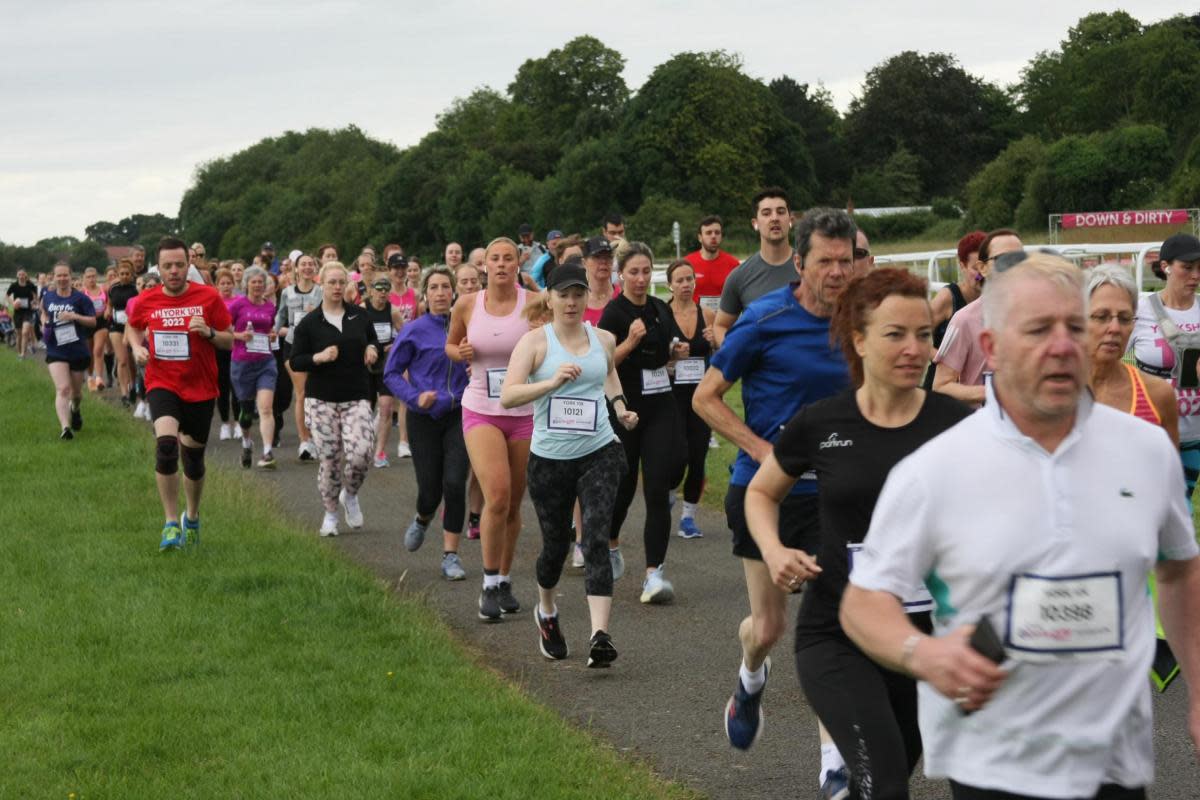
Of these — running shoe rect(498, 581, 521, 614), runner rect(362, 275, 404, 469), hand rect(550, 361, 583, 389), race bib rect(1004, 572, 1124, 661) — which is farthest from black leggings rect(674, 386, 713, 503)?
race bib rect(1004, 572, 1124, 661)

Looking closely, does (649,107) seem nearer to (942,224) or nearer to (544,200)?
(544,200)

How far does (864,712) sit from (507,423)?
5.32 m

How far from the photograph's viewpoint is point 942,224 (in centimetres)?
7188

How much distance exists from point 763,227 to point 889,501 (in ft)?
20.1

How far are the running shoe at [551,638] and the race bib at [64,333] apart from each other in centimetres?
1359

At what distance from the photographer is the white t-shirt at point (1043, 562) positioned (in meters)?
3.30

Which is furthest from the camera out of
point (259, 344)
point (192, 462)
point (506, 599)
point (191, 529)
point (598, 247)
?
point (259, 344)

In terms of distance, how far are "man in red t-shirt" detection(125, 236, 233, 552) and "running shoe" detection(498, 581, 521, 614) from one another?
324 centimetres

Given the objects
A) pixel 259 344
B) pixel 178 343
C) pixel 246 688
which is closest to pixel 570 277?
pixel 246 688

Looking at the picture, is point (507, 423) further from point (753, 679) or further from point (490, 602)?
point (753, 679)

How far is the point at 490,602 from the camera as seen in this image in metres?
9.75

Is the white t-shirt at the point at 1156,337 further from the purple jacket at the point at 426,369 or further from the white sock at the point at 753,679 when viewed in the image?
the purple jacket at the point at 426,369

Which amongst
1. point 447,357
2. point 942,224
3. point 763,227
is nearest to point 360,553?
point 447,357

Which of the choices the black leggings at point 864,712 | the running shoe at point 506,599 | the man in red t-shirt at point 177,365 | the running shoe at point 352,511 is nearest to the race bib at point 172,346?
the man in red t-shirt at point 177,365
